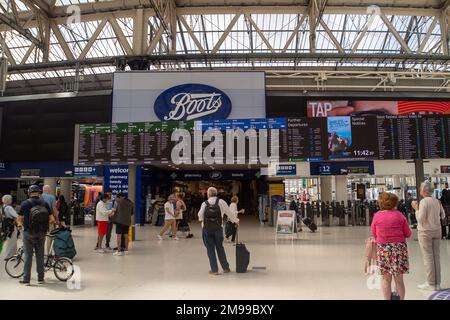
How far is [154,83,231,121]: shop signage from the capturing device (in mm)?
16281

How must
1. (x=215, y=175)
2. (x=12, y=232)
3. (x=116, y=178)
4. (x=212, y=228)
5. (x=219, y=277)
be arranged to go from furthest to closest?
1. (x=215, y=175)
2. (x=116, y=178)
3. (x=12, y=232)
4. (x=212, y=228)
5. (x=219, y=277)

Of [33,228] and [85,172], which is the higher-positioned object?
[85,172]

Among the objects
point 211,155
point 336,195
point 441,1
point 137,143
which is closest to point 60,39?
point 137,143

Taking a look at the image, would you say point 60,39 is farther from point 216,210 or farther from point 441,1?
point 441,1

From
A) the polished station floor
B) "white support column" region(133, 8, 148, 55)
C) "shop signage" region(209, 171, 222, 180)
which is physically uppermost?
"white support column" region(133, 8, 148, 55)

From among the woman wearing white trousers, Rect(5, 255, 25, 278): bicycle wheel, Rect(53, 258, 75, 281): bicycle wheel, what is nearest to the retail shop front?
the woman wearing white trousers

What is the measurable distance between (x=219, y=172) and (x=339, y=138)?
10270mm

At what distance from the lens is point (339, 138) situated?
11.0 meters

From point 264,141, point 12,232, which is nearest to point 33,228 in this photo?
point 12,232

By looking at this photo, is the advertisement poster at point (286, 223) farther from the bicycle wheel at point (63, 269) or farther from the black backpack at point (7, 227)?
the black backpack at point (7, 227)

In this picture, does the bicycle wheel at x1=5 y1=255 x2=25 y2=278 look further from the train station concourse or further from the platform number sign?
the platform number sign

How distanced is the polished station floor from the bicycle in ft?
0.49

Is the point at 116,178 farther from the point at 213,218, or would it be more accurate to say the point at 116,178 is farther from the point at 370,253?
the point at 370,253

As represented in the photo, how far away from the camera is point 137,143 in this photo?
11.8 metres
